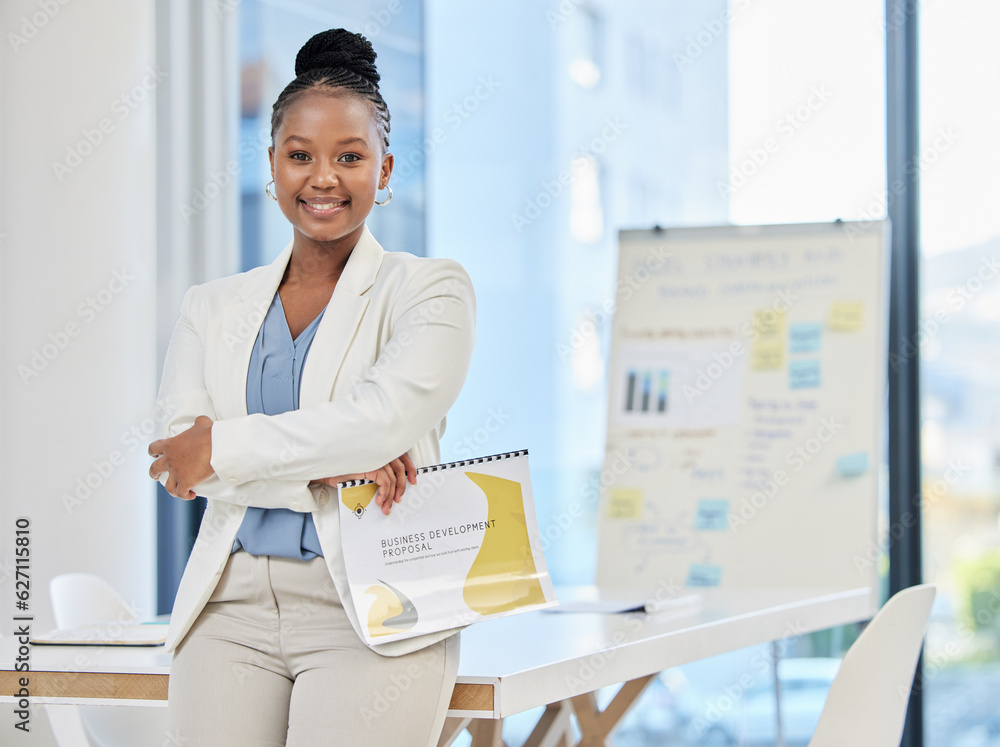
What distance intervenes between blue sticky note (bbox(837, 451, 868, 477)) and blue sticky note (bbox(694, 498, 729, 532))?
0.35 metres

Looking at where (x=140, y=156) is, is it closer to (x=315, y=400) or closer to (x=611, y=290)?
(x=611, y=290)

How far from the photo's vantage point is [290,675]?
4.65 ft

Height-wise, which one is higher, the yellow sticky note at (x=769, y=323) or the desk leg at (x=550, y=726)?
the yellow sticky note at (x=769, y=323)

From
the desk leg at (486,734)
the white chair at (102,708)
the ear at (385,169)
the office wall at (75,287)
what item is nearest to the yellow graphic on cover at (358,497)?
the ear at (385,169)

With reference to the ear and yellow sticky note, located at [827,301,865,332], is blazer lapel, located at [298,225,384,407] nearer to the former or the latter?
the ear

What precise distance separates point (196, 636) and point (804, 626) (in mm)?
1795

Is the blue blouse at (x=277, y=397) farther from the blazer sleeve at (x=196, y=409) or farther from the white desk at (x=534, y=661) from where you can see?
the white desk at (x=534, y=661)

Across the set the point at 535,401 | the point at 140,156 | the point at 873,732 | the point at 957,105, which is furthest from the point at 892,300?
the point at 140,156

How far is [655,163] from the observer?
390 cm

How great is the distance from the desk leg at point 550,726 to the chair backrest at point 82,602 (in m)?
1.02

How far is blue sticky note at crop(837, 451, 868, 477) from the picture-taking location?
124 inches

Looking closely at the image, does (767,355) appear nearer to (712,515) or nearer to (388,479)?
(712,515)

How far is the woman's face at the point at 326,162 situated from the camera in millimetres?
1504

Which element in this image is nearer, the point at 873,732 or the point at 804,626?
the point at 873,732
